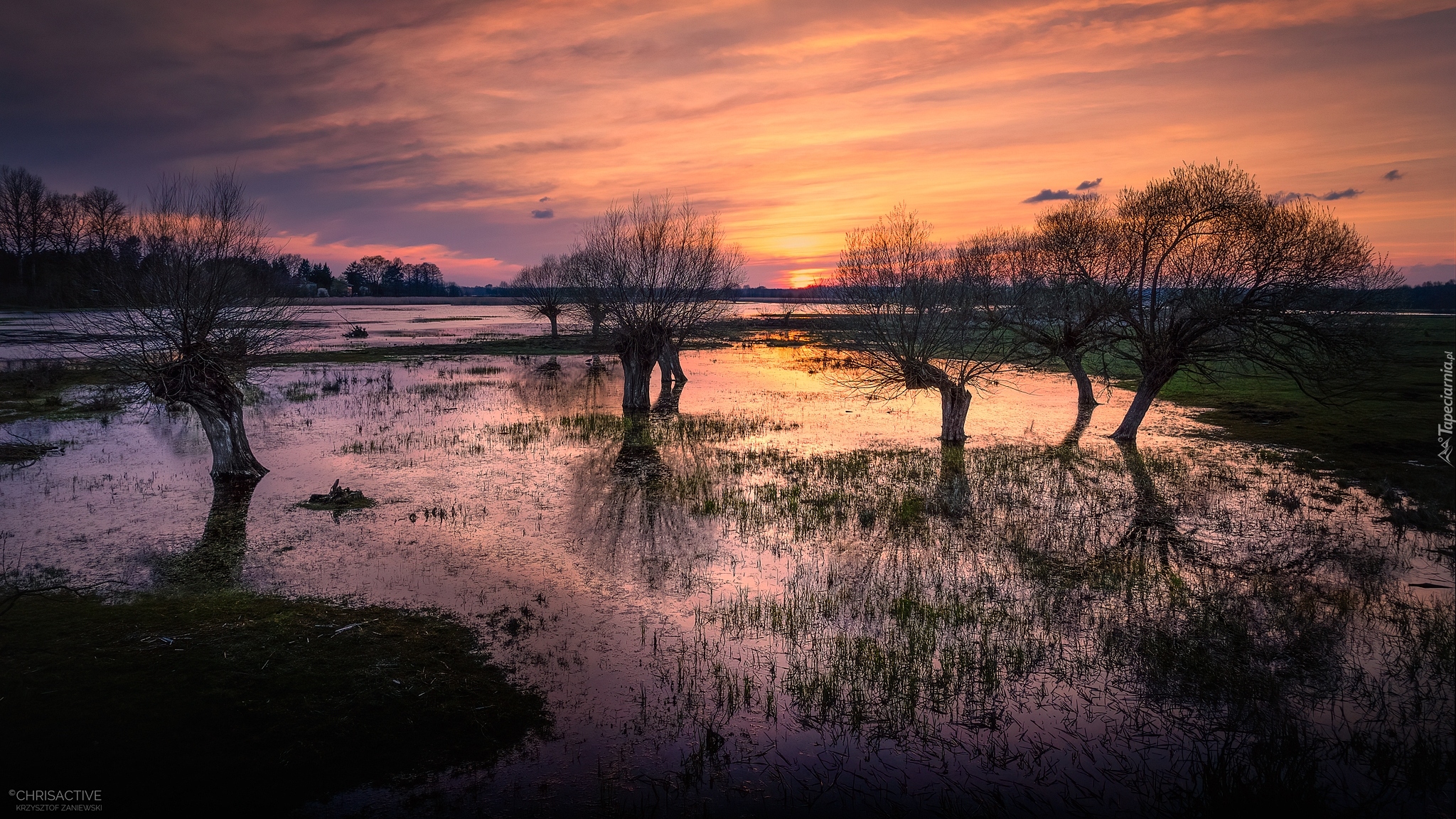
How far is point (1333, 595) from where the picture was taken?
1139 cm

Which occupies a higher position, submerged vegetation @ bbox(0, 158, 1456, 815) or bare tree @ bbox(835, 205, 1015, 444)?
bare tree @ bbox(835, 205, 1015, 444)

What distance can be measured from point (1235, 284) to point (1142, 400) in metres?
4.87

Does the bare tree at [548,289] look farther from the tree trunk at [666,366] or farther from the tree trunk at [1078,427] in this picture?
the tree trunk at [1078,427]

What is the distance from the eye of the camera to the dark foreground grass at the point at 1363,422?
19073 millimetres

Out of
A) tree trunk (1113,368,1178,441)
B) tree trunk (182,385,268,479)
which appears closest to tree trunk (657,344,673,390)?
tree trunk (182,385,268,479)

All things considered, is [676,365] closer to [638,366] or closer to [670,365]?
[670,365]

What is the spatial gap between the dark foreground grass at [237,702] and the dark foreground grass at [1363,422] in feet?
64.3

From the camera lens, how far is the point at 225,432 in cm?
1853

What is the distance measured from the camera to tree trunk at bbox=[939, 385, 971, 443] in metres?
24.5

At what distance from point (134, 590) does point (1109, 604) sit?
1584 centimetres

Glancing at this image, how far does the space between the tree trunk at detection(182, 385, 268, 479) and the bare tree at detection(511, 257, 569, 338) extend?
50.8 m

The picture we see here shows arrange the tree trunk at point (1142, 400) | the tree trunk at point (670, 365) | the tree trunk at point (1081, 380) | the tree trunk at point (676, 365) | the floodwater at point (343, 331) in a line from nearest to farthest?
the tree trunk at point (1142, 400) → the tree trunk at point (1081, 380) → the tree trunk at point (670, 365) → the tree trunk at point (676, 365) → the floodwater at point (343, 331)

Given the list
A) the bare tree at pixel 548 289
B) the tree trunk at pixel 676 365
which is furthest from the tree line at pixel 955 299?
the bare tree at pixel 548 289

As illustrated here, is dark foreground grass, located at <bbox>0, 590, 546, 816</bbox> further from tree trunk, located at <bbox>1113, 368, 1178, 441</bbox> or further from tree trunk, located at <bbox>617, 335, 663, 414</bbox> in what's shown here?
tree trunk, located at <bbox>1113, 368, 1178, 441</bbox>
